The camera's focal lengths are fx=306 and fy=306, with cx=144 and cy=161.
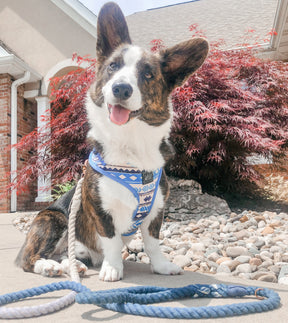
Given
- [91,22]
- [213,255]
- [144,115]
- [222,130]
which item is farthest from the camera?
[91,22]

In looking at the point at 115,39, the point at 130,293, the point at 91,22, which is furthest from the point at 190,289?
the point at 91,22

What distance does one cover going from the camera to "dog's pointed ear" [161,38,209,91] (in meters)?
1.73

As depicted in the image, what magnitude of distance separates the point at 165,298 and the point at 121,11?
1.53 metres

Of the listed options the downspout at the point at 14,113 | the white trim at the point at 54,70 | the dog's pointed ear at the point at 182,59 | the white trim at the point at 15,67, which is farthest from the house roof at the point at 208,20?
the dog's pointed ear at the point at 182,59

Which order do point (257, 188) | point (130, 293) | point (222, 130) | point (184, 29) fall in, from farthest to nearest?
point (184, 29)
point (257, 188)
point (222, 130)
point (130, 293)

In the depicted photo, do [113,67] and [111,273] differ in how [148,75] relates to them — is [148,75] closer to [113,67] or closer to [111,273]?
[113,67]

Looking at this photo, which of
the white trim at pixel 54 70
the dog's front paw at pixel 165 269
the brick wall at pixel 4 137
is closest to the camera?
the dog's front paw at pixel 165 269

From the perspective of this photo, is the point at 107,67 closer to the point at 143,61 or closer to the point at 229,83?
the point at 143,61

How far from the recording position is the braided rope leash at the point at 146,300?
1.08 metres

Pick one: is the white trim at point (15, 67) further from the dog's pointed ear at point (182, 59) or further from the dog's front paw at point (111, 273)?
the dog's front paw at point (111, 273)

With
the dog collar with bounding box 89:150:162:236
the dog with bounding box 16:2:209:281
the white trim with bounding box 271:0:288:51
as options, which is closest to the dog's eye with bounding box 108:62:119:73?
the dog with bounding box 16:2:209:281

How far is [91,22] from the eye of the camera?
266 inches

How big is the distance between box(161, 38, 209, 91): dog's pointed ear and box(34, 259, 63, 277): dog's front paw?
1.20m

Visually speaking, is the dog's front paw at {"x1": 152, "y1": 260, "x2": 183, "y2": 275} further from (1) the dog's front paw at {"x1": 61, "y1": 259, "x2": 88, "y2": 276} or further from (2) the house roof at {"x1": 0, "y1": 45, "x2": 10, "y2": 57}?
(2) the house roof at {"x1": 0, "y1": 45, "x2": 10, "y2": 57}
